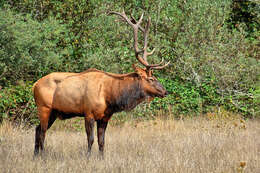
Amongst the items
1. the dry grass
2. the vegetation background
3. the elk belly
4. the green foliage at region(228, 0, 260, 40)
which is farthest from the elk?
the green foliage at region(228, 0, 260, 40)

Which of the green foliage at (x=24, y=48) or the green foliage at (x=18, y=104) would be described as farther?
the green foliage at (x=18, y=104)

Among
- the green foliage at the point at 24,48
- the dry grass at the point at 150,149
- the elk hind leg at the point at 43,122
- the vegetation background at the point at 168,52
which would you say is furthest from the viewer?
the vegetation background at the point at 168,52

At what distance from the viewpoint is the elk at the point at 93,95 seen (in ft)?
25.1

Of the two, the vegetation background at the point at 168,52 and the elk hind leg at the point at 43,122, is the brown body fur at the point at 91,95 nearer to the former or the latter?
the elk hind leg at the point at 43,122

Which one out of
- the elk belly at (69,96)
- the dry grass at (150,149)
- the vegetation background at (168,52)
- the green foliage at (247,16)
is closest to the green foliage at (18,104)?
the vegetation background at (168,52)

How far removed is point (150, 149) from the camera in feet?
26.9

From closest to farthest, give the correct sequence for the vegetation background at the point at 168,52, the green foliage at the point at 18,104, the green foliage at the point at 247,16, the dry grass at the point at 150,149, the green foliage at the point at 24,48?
the dry grass at the point at 150,149
the green foliage at the point at 24,48
the green foliage at the point at 18,104
the vegetation background at the point at 168,52
the green foliage at the point at 247,16

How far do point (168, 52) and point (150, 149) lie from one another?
5590 mm

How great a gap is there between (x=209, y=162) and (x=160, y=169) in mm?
1003

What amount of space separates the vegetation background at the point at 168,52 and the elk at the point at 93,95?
3785 millimetres

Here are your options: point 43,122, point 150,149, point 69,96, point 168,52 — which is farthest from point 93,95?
point 168,52

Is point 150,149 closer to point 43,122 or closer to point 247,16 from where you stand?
point 43,122

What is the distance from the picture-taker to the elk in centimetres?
765

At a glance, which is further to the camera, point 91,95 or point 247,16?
point 247,16
